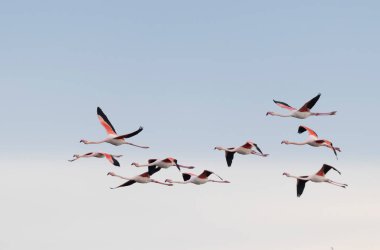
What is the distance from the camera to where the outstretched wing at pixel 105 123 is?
9606 centimetres

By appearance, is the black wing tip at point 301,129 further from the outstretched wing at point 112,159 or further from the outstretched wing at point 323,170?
the outstretched wing at point 112,159

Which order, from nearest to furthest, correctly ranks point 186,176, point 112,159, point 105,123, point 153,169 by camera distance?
point 112,159 < point 153,169 < point 186,176 < point 105,123

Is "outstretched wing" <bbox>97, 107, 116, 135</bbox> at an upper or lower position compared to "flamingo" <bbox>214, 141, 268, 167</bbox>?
upper

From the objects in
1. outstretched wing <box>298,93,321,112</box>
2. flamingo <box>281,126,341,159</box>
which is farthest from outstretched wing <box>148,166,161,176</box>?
outstretched wing <box>298,93,321,112</box>

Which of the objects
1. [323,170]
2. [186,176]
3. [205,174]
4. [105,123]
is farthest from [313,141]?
[105,123]

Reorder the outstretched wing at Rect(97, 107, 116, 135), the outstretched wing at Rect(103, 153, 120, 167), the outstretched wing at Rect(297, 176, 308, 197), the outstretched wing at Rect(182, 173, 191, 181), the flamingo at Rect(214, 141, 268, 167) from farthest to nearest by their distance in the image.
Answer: the outstretched wing at Rect(97, 107, 116, 135) < the outstretched wing at Rect(182, 173, 191, 181) < the flamingo at Rect(214, 141, 268, 167) < the outstretched wing at Rect(103, 153, 120, 167) < the outstretched wing at Rect(297, 176, 308, 197)

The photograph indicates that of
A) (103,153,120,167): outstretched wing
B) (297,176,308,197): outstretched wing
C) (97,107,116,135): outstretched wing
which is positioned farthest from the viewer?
(97,107,116,135): outstretched wing

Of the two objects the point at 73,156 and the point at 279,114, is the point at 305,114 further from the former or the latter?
the point at 73,156

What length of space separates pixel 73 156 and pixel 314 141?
24.2 meters

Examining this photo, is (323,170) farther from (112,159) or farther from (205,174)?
(112,159)

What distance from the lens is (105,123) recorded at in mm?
98000

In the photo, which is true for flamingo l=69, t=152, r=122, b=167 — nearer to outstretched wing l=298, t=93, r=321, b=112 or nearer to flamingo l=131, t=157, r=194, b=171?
flamingo l=131, t=157, r=194, b=171

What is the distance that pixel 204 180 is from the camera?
94062 mm

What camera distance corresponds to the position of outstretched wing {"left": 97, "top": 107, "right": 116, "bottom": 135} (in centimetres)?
9606
